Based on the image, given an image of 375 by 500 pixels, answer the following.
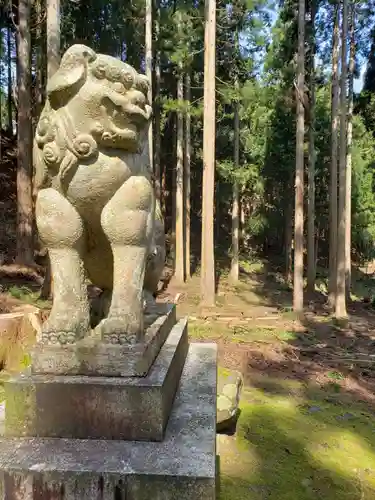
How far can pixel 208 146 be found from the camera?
10453 mm

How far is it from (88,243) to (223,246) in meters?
22.0

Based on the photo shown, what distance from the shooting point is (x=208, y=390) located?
8.98ft

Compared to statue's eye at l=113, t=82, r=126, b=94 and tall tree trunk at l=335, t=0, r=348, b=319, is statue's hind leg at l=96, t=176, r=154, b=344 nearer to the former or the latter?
statue's eye at l=113, t=82, r=126, b=94

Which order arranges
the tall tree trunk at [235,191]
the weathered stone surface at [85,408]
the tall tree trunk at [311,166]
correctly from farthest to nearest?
the tall tree trunk at [235,191]
the tall tree trunk at [311,166]
the weathered stone surface at [85,408]

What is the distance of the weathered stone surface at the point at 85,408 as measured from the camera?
1999 millimetres

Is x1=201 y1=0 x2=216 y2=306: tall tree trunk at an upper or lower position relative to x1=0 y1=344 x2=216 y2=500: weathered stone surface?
upper

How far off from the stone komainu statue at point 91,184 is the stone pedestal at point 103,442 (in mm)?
260

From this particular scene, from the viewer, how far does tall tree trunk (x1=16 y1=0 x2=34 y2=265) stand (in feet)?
37.8

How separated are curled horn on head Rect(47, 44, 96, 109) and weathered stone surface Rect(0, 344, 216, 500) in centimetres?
172

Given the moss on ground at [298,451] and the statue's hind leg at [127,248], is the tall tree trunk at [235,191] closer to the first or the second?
the moss on ground at [298,451]

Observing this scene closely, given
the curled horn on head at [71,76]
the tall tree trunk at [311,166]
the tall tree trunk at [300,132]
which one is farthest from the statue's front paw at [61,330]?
the tall tree trunk at [311,166]

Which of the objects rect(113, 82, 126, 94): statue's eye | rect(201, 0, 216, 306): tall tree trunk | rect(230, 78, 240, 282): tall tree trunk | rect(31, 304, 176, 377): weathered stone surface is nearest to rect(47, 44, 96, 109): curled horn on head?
rect(113, 82, 126, 94): statue's eye

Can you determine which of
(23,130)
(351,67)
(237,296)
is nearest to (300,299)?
(237,296)

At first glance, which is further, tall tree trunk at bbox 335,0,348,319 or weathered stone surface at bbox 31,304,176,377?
tall tree trunk at bbox 335,0,348,319
